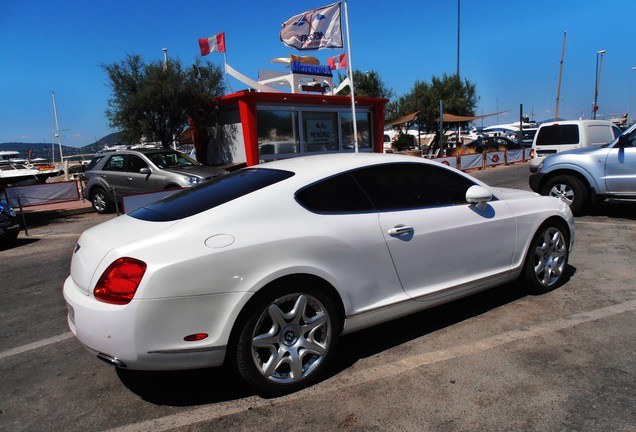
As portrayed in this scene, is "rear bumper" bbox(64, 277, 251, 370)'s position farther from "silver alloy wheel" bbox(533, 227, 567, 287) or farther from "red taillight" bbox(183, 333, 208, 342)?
"silver alloy wheel" bbox(533, 227, 567, 287)

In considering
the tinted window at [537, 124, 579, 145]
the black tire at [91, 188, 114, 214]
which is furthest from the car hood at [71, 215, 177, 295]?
the tinted window at [537, 124, 579, 145]

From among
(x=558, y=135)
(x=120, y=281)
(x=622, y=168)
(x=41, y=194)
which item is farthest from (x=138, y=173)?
(x=558, y=135)

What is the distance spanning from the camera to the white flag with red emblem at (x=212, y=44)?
1658 centimetres

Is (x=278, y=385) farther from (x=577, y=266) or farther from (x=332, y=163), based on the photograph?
(x=577, y=266)

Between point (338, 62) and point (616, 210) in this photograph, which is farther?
point (338, 62)

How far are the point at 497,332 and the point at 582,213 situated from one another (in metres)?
5.65

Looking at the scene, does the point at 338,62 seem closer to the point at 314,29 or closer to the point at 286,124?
the point at 314,29

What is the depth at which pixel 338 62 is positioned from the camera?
18.9 m

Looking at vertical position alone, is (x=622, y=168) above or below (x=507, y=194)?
below

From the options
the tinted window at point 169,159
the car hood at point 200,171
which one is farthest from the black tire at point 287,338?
the tinted window at point 169,159

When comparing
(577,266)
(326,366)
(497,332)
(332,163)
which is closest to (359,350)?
(326,366)

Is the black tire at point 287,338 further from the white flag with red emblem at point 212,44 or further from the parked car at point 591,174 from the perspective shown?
the white flag with red emblem at point 212,44

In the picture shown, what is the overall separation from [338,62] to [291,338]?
17646 mm

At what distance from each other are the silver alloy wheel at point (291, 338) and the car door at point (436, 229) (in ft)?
2.40
